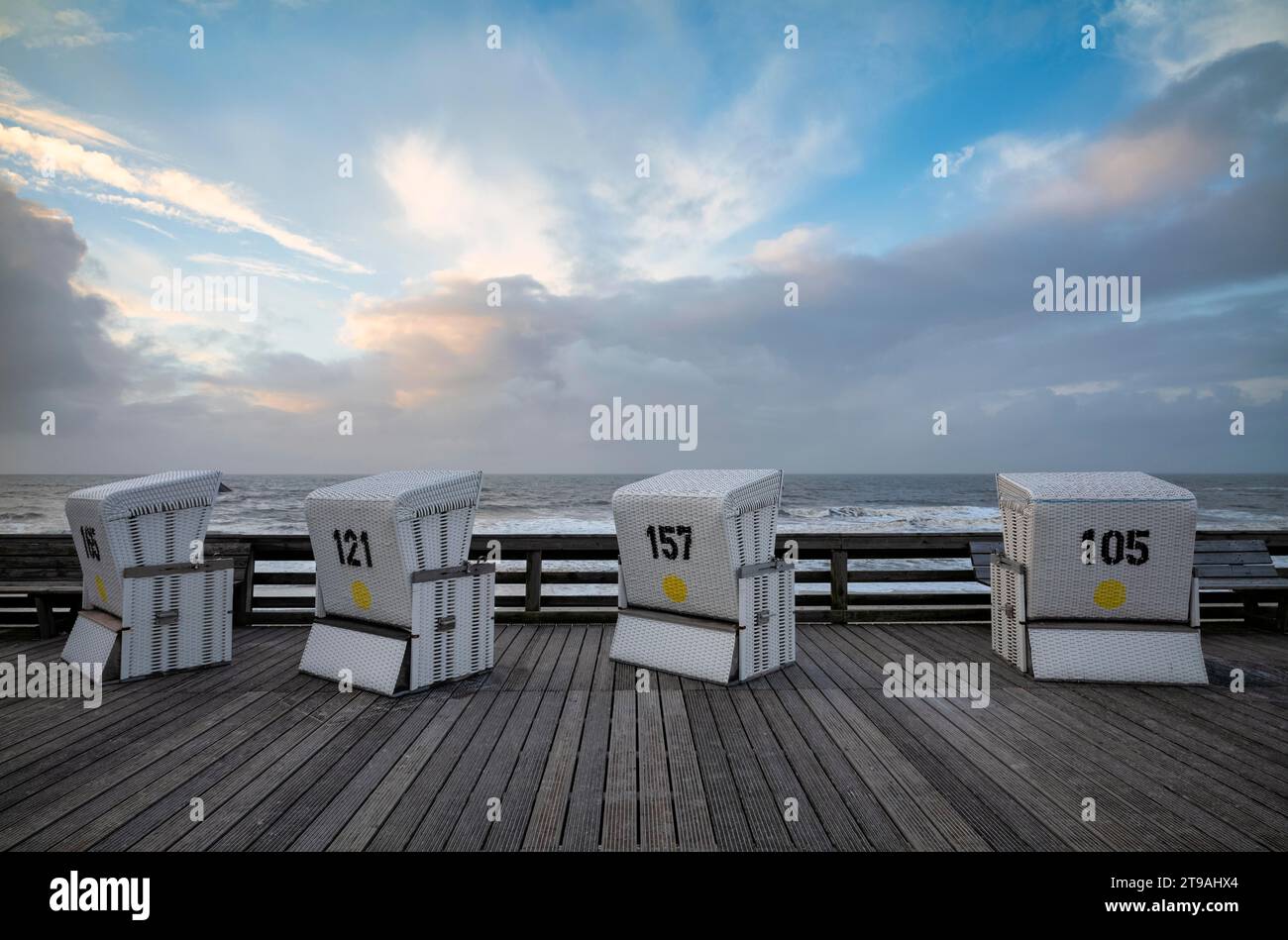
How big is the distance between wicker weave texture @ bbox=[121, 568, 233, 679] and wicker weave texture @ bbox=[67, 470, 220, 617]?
13 cm

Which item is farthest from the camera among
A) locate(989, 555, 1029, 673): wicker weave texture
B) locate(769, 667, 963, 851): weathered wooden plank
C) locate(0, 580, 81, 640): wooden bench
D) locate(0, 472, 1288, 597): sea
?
locate(0, 472, 1288, 597): sea

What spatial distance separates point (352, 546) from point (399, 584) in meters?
0.46

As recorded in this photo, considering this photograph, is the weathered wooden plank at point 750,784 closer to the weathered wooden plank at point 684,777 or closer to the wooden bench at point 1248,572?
the weathered wooden plank at point 684,777

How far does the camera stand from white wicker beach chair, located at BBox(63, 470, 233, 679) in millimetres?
3932

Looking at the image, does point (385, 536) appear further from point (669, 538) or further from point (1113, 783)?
point (1113, 783)

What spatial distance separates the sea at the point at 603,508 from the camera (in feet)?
71.7

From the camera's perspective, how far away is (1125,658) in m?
3.90

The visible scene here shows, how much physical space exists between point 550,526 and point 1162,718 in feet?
70.3

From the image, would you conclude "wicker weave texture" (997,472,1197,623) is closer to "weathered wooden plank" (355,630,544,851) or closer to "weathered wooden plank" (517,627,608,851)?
"weathered wooden plank" (517,627,608,851)

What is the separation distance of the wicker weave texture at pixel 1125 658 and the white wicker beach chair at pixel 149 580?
19.8ft

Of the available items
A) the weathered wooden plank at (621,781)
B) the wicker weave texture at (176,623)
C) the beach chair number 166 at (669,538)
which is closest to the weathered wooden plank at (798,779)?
the weathered wooden plank at (621,781)

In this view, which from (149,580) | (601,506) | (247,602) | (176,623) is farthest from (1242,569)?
(601,506)

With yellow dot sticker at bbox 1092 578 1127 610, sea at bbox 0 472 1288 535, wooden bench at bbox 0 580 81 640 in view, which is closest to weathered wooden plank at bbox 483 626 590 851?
yellow dot sticker at bbox 1092 578 1127 610
